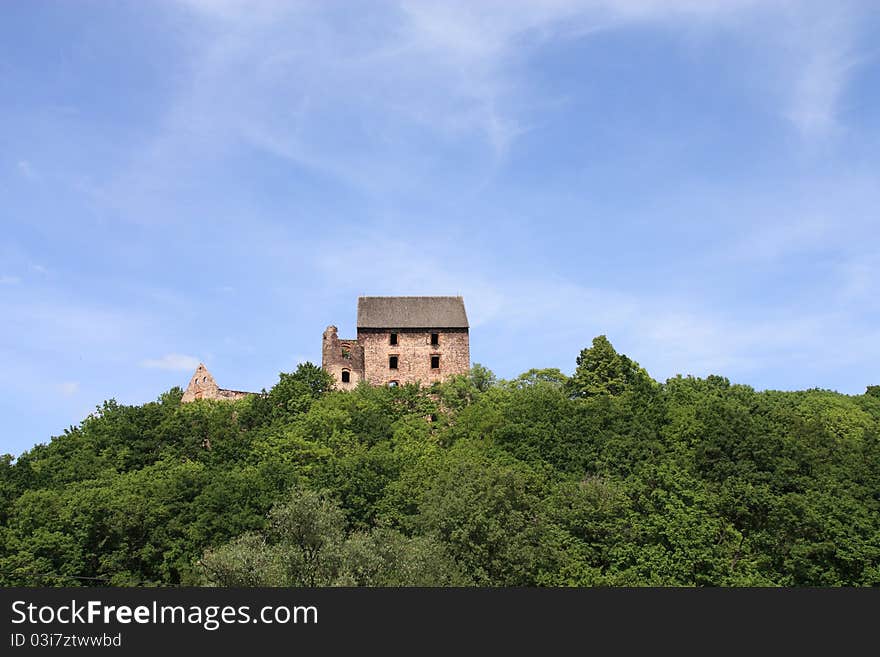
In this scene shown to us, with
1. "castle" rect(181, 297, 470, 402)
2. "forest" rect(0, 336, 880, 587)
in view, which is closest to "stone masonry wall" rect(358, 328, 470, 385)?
"castle" rect(181, 297, 470, 402)

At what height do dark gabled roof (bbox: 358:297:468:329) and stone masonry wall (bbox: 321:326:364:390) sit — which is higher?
dark gabled roof (bbox: 358:297:468:329)

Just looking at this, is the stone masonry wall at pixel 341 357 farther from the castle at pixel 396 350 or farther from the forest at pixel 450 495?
the forest at pixel 450 495

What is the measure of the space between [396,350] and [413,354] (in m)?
1.54

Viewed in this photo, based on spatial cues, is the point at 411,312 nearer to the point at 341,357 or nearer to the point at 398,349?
the point at 398,349

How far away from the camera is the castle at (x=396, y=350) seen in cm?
8931

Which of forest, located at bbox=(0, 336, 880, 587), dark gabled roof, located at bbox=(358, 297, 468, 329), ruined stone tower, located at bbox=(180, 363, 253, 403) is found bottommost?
forest, located at bbox=(0, 336, 880, 587)

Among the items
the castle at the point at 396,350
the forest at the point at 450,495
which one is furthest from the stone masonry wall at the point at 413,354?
the forest at the point at 450,495

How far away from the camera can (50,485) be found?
→ 67000 millimetres

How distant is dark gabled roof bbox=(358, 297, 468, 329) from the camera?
91.3 metres

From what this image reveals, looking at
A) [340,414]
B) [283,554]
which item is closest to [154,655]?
[283,554]

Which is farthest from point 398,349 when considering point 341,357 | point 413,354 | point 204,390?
point 204,390

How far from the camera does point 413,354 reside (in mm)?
90375

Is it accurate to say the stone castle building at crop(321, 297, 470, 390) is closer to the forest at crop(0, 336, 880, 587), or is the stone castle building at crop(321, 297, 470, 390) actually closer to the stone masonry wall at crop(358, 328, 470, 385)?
the stone masonry wall at crop(358, 328, 470, 385)

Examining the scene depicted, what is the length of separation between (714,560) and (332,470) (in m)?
24.7
